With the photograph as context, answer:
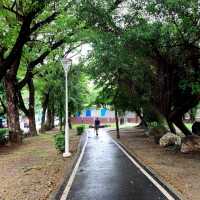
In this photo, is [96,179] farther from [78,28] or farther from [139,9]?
[78,28]

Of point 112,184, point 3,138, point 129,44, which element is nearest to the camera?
point 112,184

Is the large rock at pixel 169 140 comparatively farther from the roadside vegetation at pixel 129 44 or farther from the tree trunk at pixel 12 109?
the tree trunk at pixel 12 109

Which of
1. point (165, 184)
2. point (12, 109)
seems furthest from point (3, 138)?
point (165, 184)

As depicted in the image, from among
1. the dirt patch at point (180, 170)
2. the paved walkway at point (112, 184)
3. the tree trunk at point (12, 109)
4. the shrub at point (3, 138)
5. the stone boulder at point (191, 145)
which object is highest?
the tree trunk at point (12, 109)

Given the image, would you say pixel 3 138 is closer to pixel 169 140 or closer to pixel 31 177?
pixel 169 140

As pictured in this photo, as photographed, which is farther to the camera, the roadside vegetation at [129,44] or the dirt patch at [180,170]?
the roadside vegetation at [129,44]

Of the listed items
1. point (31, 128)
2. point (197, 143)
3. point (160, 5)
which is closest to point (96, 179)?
point (160, 5)

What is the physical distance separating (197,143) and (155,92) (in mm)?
6326

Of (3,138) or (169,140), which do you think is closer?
(169,140)

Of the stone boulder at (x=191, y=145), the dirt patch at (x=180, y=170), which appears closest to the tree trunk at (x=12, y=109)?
the dirt patch at (x=180, y=170)

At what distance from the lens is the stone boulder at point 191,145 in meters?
19.4

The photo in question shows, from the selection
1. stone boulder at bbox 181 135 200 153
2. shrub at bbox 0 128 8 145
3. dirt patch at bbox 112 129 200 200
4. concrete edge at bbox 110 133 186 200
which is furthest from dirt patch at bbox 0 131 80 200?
shrub at bbox 0 128 8 145

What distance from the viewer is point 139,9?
651 inches

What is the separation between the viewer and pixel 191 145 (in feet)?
64.3
